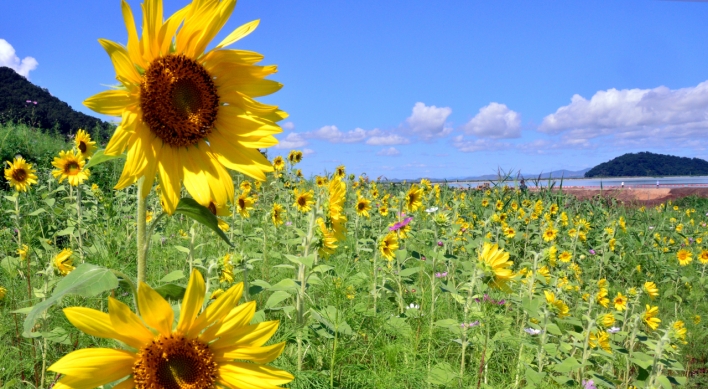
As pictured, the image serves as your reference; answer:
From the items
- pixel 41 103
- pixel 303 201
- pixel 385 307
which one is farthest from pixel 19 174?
pixel 41 103

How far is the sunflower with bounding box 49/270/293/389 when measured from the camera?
0.98 m

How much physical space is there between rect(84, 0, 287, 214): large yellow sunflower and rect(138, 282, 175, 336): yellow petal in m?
0.19

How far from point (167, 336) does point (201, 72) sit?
25.8 inches

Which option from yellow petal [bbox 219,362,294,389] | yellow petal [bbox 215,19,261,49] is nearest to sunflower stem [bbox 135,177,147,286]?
yellow petal [bbox 219,362,294,389]

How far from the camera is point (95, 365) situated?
99cm

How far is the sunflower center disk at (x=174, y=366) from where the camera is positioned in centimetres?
105

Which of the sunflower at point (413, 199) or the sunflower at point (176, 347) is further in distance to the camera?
the sunflower at point (413, 199)

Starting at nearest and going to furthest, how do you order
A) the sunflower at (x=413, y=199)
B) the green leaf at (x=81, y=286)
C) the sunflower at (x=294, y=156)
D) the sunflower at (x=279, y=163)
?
the green leaf at (x=81, y=286) < the sunflower at (x=413, y=199) < the sunflower at (x=279, y=163) < the sunflower at (x=294, y=156)

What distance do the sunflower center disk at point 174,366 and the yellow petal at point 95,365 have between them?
0.09ft

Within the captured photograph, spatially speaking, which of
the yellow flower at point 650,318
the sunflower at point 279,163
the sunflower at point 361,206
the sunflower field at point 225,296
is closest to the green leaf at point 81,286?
the sunflower field at point 225,296

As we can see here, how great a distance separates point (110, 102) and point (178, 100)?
18 centimetres

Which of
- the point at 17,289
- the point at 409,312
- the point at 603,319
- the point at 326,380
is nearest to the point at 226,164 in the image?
the point at 326,380

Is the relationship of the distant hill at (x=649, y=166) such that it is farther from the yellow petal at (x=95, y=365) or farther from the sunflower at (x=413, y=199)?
the yellow petal at (x=95, y=365)

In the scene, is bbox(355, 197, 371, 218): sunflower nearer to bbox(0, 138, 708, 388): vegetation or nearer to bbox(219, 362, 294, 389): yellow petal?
bbox(0, 138, 708, 388): vegetation
